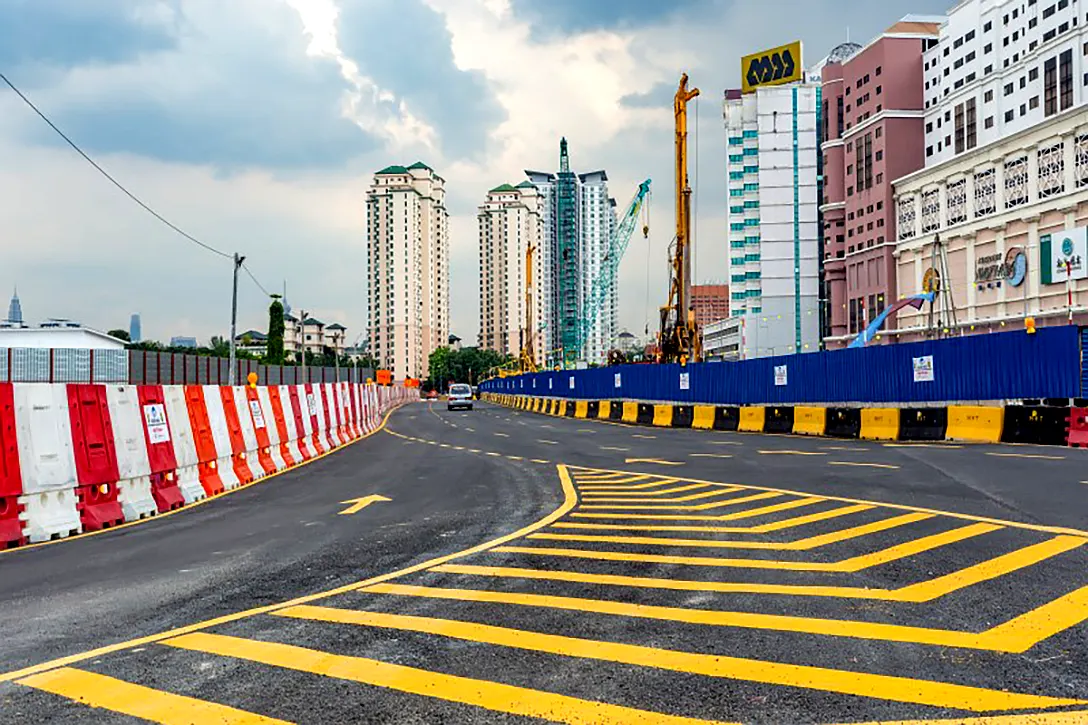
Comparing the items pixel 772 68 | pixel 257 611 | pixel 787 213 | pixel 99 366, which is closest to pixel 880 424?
pixel 257 611

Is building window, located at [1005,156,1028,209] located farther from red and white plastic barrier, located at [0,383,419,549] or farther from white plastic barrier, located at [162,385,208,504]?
white plastic barrier, located at [162,385,208,504]

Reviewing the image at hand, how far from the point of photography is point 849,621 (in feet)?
16.4

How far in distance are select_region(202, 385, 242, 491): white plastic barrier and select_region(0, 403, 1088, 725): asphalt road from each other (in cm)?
277

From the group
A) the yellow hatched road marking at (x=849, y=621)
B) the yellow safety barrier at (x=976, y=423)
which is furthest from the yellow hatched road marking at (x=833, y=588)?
the yellow safety barrier at (x=976, y=423)

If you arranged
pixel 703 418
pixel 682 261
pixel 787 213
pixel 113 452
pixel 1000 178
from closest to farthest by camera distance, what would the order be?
pixel 113 452, pixel 703 418, pixel 682 261, pixel 1000 178, pixel 787 213

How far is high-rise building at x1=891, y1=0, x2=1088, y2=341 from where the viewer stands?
6450 cm

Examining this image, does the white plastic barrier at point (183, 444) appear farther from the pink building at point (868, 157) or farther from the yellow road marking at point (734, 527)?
the pink building at point (868, 157)

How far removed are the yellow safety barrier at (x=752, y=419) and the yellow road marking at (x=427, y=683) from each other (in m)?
24.1

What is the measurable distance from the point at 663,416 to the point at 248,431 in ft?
69.9

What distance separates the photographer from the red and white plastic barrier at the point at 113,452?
30.1ft

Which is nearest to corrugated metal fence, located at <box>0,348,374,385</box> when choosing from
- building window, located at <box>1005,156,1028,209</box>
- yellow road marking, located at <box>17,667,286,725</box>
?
yellow road marking, located at <box>17,667,286,725</box>

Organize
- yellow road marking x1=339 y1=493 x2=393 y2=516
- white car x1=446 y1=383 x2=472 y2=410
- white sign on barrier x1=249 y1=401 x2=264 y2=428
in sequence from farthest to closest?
white car x1=446 y1=383 x2=472 y2=410, white sign on barrier x1=249 y1=401 x2=264 y2=428, yellow road marking x1=339 y1=493 x2=393 y2=516

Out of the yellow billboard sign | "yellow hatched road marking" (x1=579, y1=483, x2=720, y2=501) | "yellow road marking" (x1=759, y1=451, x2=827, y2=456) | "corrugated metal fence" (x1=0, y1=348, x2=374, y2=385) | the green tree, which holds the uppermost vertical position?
the yellow billboard sign

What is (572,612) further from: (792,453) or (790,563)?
(792,453)
